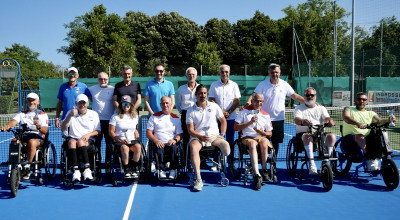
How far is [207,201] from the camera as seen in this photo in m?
4.21

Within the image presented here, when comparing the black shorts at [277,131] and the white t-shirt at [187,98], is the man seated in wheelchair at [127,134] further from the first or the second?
the black shorts at [277,131]

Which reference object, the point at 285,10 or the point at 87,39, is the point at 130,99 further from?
the point at 285,10

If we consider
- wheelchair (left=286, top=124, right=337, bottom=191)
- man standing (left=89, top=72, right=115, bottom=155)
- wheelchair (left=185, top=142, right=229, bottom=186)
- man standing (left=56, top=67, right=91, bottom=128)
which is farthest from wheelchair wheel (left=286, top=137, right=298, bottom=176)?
man standing (left=56, top=67, right=91, bottom=128)

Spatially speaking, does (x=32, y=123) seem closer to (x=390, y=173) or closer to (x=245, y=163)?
(x=245, y=163)

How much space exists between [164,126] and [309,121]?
194 centimetres

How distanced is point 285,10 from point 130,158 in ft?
118

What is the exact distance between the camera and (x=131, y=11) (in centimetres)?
4153

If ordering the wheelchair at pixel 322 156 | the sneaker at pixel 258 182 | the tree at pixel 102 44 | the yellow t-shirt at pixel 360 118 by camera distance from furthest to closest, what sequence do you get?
the tree at pixel 102 44, the yellow t-shirt at pixel 360 118, the sneaker at pixel 258 182, the wheelchair at pixel 322 156

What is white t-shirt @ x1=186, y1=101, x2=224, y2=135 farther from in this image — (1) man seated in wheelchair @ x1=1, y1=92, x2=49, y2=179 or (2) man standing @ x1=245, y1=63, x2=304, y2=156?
(1) man seated in wheelchair @ x1=1, y1=92, x2=49, y2=179

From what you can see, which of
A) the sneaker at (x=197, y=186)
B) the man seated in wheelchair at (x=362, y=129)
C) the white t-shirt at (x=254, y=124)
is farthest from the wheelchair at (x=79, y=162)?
the man seated in wheelchair at (x=362, y=129)

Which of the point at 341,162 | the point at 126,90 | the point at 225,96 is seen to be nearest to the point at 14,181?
the point at 126,90

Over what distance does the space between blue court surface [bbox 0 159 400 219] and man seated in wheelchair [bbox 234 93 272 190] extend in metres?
0.50

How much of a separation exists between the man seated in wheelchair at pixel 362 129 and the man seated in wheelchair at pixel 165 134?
2359 mm

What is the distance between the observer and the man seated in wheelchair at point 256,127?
189 inches
